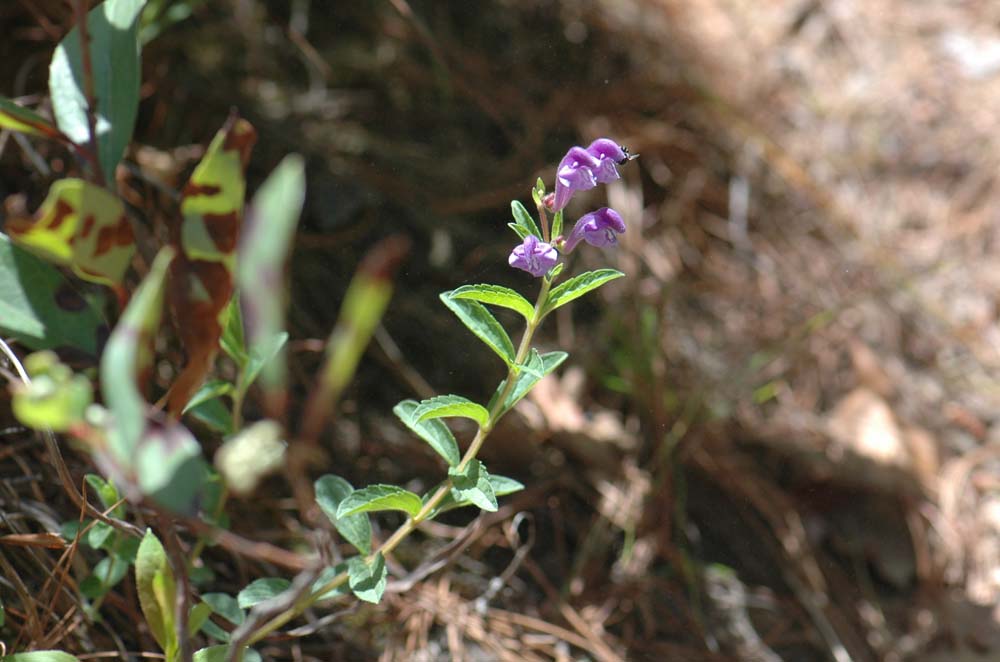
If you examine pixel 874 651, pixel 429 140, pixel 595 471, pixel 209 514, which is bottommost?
pixel 874 651

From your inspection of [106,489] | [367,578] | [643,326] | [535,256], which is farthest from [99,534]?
[643,326]

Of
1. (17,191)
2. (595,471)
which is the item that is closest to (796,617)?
(595,471)

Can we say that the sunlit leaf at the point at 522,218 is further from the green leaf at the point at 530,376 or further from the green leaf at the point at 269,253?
the green leaf at the point at 269,253

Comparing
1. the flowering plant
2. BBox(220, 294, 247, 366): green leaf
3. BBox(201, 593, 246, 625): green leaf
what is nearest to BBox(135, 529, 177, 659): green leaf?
the flowering plant

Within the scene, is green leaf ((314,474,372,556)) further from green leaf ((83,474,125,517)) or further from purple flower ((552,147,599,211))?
purple flower ((552,147,599,211))

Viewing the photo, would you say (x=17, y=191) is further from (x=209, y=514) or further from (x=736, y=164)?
(x=736, y=164)

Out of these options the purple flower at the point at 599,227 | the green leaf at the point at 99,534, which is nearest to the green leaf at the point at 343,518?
the green leaf at the point at 99,534
